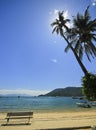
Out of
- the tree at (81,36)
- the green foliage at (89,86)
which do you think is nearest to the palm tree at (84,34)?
the tree at (81,36)

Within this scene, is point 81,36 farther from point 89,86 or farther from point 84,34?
point 89,86

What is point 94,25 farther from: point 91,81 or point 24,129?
point 24,129

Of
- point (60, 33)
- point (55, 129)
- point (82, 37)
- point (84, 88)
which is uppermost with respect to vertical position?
point (60, 33)

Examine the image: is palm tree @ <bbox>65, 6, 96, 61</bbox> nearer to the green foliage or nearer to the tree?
the tree

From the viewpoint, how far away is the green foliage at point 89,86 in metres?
19.2

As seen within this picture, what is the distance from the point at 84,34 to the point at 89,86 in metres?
7.81

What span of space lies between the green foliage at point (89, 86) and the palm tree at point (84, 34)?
20.4ft

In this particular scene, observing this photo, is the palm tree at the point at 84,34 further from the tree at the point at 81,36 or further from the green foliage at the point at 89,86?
the green foliage at the point at 89,86

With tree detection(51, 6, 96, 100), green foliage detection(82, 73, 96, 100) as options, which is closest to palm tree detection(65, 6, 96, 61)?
tree detection(51, 6, 96, 100)

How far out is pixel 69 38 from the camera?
1049 inches

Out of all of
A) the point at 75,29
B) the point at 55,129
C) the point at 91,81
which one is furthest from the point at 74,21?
the point at 55,129

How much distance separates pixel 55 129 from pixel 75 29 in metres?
13.6

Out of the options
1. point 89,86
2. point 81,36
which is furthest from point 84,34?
point 89,86

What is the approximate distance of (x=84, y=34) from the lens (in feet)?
82.7
